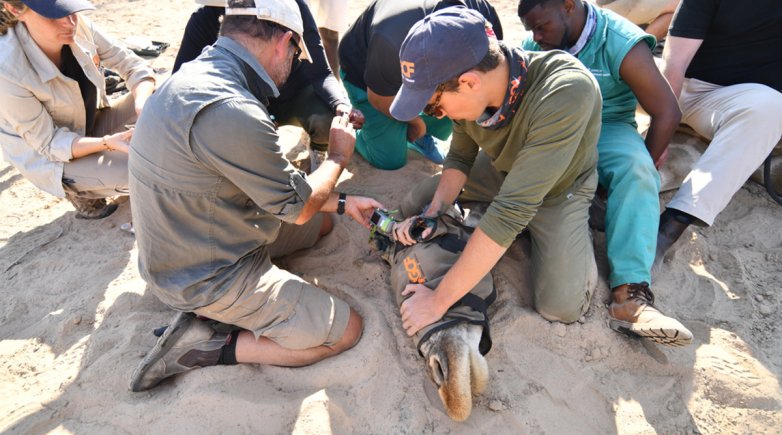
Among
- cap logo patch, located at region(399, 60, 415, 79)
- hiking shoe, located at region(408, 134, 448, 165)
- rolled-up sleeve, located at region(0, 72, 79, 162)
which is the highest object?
cap logo patch, located at region(399, 60, 415, 79)

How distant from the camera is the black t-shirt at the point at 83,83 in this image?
293 centimetres

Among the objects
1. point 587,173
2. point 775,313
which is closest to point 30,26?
point 587,173

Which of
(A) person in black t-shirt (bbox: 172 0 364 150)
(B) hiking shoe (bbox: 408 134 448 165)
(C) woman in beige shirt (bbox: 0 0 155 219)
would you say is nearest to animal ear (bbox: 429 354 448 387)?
(A) person in black t-shirt (bbox: 172 0 364 150)

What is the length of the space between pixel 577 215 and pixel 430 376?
3.42 feet

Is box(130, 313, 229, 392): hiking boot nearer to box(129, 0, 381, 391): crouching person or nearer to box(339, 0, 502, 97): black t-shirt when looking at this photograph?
box(129, 0, 381, 391): crouching person

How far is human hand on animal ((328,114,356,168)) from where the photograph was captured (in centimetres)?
249

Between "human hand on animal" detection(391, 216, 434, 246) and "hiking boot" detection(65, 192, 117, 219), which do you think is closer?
"human hand on animal" detection(391, 216, 434, 246)

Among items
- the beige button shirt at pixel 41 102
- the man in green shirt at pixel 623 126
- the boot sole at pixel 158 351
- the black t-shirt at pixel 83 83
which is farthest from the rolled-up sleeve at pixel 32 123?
the man in green shirt at pixel 623 126

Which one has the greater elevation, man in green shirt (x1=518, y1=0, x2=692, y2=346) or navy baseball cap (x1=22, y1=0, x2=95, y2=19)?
navy baseball cap (x1=22, y1=0, x2=95, y2=19)

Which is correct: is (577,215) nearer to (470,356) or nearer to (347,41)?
(470,356)

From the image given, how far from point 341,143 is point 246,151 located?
2.61 ft

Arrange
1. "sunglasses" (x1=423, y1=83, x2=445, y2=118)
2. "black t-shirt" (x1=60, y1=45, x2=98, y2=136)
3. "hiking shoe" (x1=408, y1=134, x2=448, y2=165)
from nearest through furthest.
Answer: "sunglasses" (x1=423, y1=83, x2=445, y2=118)
"black t-shirt" (x1=60, y1=45, x2=98, y2=136)
"hiking shoe" (x1=408, y1=134, x2=448, y2=165)

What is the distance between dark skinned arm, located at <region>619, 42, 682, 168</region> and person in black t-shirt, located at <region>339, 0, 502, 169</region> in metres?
0.76

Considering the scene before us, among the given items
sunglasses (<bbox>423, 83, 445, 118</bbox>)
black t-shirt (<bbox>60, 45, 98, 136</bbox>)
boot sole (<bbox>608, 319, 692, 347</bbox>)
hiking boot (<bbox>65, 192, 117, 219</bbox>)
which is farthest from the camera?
hiking boot (<bbox>65, 192, 117, 219</bbox>)
